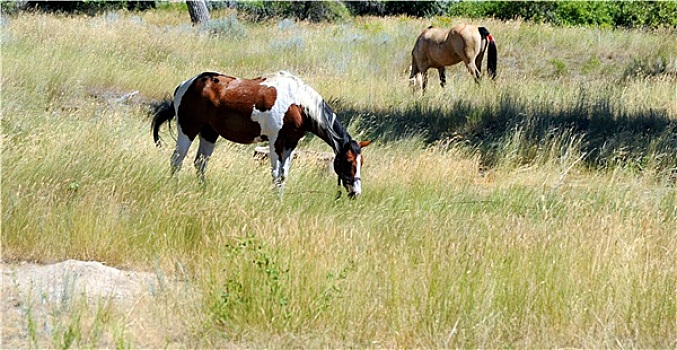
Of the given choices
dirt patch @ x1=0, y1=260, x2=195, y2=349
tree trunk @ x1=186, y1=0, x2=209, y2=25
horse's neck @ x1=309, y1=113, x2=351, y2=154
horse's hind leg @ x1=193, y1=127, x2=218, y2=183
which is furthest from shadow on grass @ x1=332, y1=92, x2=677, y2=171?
tree trunk @ x1=186, y1=0, x2=209, y2=25

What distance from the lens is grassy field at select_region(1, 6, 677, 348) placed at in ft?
17.9

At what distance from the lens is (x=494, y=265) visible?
20.2 ft

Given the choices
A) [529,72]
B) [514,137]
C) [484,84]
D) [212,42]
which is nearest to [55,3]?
[212,42]

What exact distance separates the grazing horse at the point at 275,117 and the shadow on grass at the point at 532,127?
3332 mm

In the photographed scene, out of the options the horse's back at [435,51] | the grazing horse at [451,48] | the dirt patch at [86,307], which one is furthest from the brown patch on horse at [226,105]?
the horse's back at [435,51]

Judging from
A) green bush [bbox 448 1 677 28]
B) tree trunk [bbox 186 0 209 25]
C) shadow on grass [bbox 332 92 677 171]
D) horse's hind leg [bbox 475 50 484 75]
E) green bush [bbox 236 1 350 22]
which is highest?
shadow on grass [bbox 332 92 677 171]

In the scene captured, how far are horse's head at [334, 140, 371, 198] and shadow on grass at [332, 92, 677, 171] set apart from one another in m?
3.61

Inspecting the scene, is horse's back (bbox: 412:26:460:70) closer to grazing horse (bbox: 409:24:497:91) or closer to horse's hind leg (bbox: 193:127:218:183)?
grazing horse (bbox: 409:24:497:91)

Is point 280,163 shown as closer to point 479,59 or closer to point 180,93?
point 180,93

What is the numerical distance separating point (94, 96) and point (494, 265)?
35.9 ft

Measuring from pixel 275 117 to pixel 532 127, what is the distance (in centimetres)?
544

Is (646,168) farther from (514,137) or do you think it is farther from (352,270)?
(352,270)

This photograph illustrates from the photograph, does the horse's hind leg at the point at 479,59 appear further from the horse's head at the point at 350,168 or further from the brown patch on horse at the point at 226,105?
the horse's head at the point at 350,168

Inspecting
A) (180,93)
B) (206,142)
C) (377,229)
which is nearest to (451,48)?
(206,142)
